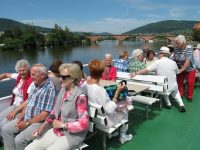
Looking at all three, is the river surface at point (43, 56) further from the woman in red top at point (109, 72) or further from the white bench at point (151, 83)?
the white bench at point (151, 83)

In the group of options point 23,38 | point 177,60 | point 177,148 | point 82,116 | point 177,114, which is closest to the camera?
point 82,116

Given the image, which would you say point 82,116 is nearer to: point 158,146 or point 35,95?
point 35,95

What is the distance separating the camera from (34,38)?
74.6 meters

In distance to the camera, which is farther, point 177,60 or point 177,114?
point 177,60

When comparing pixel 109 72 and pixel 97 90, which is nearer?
pixel 97 90

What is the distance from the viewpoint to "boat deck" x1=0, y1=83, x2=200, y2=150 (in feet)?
10.3

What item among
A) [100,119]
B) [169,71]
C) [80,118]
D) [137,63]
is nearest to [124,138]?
[100,119]

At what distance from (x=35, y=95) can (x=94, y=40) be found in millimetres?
102117

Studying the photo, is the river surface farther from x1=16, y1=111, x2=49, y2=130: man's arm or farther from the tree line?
x1=16, y1=111, x2=49, y2=130: man's arm

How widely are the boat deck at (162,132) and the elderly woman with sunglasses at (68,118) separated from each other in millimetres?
698

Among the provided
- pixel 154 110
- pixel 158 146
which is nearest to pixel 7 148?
pixel 158 146

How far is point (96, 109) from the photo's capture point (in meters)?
2.63

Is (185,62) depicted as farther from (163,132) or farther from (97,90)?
(97,90)

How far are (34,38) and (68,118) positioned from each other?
75330mm
